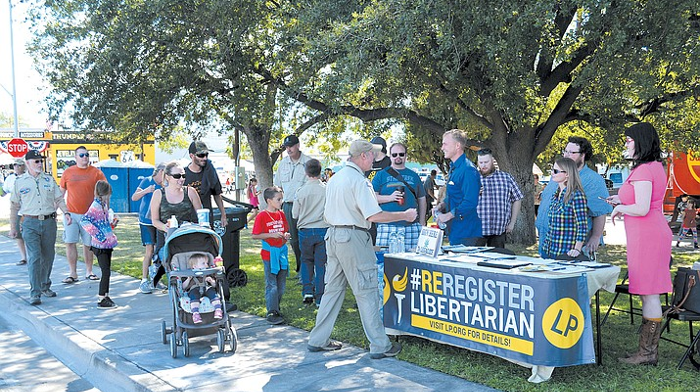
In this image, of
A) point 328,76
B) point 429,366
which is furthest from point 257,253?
point 429,366

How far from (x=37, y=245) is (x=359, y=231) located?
5.18m

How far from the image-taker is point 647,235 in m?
5.58

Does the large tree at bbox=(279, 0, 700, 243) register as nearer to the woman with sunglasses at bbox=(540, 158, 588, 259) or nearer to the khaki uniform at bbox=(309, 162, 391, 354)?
the woman with sunglasses at bbox=(540, 158, 588, 259)

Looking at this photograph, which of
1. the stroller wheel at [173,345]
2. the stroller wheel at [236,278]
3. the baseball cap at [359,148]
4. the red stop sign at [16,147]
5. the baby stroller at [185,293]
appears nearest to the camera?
the baseball cap at [359,148]

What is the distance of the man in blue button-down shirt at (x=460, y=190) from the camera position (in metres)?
6.88

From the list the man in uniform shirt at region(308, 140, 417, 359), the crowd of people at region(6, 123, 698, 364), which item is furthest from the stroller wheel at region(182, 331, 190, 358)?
the man in uniform shirt at region(308, 140, 417, 359)

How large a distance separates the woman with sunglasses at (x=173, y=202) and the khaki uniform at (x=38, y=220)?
2.31 metres

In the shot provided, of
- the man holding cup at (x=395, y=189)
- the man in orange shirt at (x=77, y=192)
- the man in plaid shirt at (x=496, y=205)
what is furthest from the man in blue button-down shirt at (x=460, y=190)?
the man in orange shirt at (x=77, y=192)

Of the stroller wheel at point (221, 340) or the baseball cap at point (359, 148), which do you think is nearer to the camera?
the baseball cap at point (359, 148)

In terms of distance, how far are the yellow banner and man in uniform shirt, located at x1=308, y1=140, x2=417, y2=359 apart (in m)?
0.34

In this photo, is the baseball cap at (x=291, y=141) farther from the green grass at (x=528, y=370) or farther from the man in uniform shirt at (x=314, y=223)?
the green grass at (x=528, y=370)

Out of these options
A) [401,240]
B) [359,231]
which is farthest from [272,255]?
[359,231]

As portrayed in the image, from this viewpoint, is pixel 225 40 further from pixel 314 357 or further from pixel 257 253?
pixel 314 357

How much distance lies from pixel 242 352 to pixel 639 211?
375 cm
